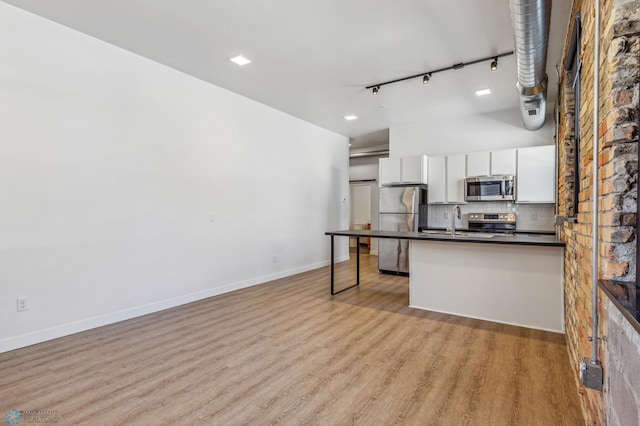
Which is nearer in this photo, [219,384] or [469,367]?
[219,384]

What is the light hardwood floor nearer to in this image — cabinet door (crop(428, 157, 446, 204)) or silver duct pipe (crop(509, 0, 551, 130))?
silver duct pipe (crop(509, 0, 551, 130))

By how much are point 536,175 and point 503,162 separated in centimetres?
50

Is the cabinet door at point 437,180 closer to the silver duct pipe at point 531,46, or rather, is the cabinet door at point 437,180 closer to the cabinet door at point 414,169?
the cabinet door at point 414,169

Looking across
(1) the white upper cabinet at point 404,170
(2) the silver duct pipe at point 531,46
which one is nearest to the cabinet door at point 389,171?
(1) the white upper cabinet at point 404,170

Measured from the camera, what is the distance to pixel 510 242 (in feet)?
10.6

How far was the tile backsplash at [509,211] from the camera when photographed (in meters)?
5.19

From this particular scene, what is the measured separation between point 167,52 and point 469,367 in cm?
423

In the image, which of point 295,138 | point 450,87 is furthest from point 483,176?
point 295,138

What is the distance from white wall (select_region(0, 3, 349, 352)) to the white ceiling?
1.03ft

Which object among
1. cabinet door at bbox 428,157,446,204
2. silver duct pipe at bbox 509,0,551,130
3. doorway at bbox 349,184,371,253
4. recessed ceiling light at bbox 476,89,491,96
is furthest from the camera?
doorway at bbox 349,184,371,253

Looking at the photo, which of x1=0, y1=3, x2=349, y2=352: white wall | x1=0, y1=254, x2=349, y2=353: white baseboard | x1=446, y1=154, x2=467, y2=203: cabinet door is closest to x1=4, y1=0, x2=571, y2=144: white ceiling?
x1=0, y1=3, x2=349, y2=352: white wall

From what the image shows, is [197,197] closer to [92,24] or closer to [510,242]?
[92,24]

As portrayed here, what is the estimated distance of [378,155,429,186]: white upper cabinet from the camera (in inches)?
230

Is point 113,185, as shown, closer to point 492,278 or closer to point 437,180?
point 492,278
